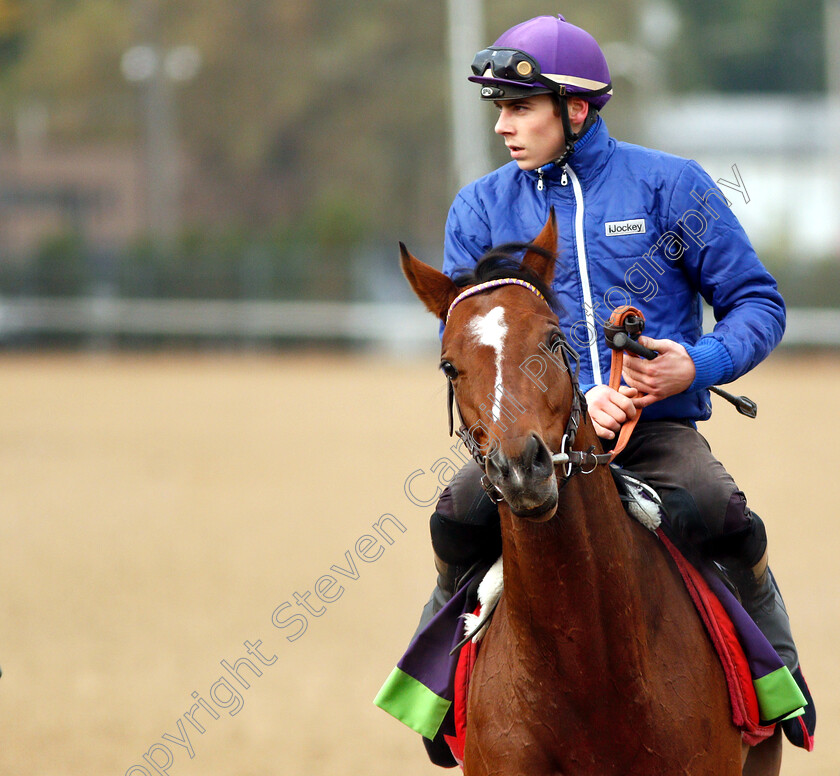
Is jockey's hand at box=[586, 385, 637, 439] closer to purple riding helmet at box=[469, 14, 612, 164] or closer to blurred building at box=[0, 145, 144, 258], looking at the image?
purple riding helmet at box=[469, 14, 612, 164]

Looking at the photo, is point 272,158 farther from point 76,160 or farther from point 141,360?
point 141,360

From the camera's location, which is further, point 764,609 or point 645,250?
point 764,609

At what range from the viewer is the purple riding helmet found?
11.6ft

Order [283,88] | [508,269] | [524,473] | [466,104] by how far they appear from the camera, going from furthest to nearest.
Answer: [283,88], [466,104], [508,269], [524,473]

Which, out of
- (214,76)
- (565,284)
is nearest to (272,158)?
(214,76)

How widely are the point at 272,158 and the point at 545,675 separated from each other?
137ft

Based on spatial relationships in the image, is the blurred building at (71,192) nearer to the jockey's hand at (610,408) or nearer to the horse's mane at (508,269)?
the jockey's hand at (610,408)

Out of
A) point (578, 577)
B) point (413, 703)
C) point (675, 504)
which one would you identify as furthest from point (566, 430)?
point (413, 703)

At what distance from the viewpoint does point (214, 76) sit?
43.1 meters

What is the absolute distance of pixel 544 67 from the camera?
356 centimetres

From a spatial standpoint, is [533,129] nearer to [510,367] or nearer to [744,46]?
[510,367]

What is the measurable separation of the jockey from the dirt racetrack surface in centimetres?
290

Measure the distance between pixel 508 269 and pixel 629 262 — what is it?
68cm

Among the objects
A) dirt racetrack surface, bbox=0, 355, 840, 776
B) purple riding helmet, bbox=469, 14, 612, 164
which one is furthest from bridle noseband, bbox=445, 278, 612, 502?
dirt racetrack surface, bbox=0, 355, 840, 776
